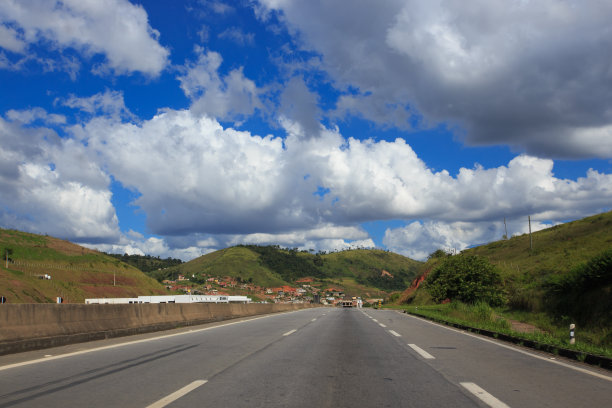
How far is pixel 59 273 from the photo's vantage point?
80812mm

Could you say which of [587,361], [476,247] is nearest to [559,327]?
[587,361]

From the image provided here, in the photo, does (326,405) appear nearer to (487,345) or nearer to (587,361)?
(587,361)

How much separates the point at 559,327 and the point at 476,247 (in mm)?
70575

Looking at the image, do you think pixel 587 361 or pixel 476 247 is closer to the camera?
pixel 587 361

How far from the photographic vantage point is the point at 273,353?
10.8m

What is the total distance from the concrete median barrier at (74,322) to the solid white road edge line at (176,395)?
5.33m

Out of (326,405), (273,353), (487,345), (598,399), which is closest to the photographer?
(326,405)

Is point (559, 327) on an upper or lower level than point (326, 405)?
lower

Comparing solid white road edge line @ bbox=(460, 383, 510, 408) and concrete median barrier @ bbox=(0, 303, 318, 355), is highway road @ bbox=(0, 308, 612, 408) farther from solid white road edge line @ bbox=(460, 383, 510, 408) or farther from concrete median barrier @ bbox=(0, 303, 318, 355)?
concrete median barrier @ bbox=(0, 303, 318, 355)

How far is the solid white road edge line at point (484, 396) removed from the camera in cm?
586

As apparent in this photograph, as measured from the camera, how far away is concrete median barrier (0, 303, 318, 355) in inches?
411

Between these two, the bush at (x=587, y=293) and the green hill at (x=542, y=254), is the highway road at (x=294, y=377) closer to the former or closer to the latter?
the bush at (x=587, y=293)

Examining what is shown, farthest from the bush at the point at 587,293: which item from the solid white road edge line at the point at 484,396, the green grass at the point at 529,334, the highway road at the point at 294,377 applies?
the solid white road edge line at the point at 484,396

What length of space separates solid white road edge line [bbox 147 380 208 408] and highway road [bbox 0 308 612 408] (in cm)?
1
